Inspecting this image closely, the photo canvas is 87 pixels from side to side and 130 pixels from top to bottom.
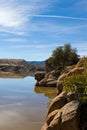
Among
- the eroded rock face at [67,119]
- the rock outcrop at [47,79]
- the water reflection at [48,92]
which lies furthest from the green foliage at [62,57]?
the eroded rock face at [67,119]

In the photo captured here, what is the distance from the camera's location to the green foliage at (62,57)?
8469cm

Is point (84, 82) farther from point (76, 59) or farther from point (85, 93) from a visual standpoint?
point (76, 59)

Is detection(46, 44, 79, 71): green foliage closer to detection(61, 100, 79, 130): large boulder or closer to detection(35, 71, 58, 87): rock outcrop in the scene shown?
detection(35, 71, 58, 87): rock outcrop

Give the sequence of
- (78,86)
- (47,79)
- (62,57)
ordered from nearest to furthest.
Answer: (78,86)
(47,79)
(62,57)

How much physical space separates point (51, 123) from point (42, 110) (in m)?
13.3

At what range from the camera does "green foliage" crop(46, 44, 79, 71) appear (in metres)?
84.7

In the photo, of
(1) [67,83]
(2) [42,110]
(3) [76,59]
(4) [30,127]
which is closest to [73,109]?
(1) [67,83]

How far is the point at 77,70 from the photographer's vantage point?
31391 millimetres

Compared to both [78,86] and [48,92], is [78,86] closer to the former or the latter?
[78,86]

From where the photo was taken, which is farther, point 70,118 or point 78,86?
point 78,86

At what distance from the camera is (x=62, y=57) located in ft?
284

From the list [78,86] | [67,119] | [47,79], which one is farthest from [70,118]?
[47,79]

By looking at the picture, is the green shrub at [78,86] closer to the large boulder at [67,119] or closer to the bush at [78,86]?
the bush at [78,86]

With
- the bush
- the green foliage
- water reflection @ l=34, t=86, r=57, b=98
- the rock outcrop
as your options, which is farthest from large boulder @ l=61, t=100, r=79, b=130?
the green foliage
